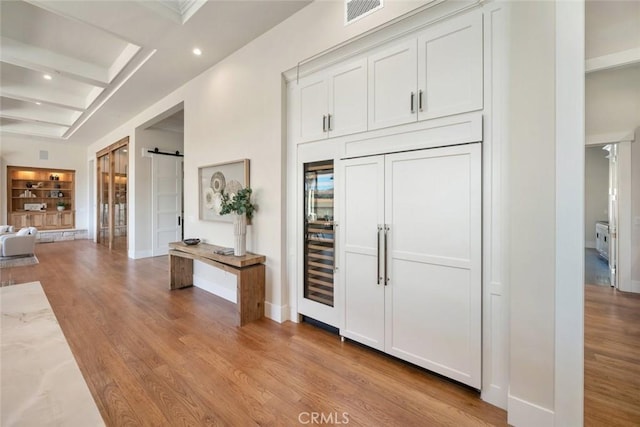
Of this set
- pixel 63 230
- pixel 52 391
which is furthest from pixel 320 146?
pixel 63 230

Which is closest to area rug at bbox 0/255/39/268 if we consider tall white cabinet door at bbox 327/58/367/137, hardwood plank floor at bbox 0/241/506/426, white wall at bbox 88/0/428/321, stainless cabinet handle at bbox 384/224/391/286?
hardwood plank floor at bbox 0/241/506/426

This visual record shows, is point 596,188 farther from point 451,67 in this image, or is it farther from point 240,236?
point 240,236

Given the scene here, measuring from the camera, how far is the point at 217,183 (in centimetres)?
405

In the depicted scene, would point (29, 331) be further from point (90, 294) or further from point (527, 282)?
point (527, 282)

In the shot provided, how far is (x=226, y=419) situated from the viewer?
5.71 ft

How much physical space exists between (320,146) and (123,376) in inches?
105

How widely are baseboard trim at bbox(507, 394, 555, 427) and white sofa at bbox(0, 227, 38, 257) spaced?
9414mm

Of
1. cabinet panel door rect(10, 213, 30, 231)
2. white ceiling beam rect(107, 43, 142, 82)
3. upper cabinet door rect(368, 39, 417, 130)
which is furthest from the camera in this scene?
cabinet panel door rect(10, 213, 30, 231)

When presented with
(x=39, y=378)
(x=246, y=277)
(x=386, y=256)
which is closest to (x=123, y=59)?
(x=246, y=277)

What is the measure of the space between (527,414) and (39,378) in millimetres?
3560

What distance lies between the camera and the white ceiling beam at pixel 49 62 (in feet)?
12.8

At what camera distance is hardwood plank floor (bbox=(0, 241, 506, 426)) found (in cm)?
178

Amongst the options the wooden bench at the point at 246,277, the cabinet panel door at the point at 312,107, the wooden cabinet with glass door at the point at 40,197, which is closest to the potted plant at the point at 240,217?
the wooden bench at the point at 246,277

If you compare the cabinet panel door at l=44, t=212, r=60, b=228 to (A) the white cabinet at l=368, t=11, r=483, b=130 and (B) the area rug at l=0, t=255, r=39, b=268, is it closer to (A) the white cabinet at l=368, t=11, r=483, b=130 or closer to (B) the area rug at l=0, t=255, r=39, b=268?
(B) the area rug at l=0, t=255, r=39, b=268
